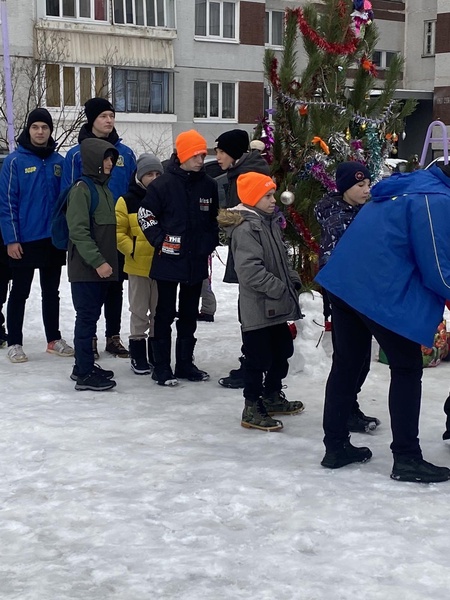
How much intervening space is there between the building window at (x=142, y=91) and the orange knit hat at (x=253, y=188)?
27213mm

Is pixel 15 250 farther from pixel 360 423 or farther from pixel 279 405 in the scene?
pixel 360 423

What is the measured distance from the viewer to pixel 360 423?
5406mm

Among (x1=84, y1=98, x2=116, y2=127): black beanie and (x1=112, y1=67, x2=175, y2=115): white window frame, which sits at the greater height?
(x1=112, y1=67, x2=175, y2=115): white window frame

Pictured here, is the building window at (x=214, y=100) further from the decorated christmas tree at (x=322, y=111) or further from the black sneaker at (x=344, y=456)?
the black sneaker at (x=344, y=456)

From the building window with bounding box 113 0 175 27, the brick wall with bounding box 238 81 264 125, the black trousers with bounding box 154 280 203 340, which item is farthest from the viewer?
the brick wall with bounding box 238 81 264 125

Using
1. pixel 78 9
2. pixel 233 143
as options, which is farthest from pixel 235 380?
pixel 78 9

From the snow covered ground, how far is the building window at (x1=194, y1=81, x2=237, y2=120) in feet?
94.7

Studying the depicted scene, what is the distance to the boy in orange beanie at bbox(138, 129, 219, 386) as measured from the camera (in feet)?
20.8

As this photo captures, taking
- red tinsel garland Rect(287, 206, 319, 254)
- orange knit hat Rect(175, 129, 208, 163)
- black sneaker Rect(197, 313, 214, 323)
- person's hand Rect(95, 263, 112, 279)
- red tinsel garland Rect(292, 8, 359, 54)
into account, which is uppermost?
red tinsel garland Rect(292, 8, 359, 54)

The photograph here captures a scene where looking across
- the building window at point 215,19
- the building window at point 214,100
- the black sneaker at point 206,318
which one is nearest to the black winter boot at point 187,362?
the black sneaker at point 206,318

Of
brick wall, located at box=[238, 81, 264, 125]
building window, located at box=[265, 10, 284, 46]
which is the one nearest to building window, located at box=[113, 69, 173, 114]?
brick wall, located at box=[238, 81, 264, 125]

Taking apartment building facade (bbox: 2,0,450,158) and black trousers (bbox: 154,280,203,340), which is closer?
black trousers (bbox: 154,280,203,340)

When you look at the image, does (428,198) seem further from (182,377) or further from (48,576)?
(182,377)

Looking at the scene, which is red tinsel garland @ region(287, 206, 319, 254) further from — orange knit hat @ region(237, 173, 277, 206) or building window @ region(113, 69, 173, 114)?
building window @ region(113, 69, 173, 114)
